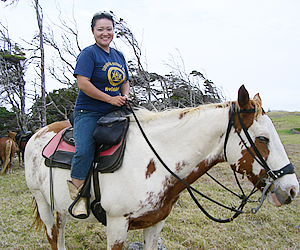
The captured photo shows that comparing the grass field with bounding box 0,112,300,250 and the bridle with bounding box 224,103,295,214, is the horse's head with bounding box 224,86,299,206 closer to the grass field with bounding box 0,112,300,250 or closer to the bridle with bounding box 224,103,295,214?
the bridle with bounding box 224,103,295,214

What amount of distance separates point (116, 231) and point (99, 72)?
1.46m

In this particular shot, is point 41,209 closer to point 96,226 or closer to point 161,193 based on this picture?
point 96,226

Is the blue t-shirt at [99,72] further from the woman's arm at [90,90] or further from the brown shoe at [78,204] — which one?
the brown shoe at [78,204]

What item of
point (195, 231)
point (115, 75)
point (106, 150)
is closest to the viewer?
point (106, 150)

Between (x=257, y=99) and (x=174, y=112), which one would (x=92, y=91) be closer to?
(x=174, y=112)

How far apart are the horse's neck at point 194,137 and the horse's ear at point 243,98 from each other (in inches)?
5.7

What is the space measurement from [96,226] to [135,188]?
267cm

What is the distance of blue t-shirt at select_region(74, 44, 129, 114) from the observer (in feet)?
6.40

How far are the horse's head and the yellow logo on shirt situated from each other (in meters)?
1.12

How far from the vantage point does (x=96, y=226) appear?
3936mm

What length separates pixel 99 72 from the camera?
203 cm

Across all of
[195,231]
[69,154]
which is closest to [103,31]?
[69,154]

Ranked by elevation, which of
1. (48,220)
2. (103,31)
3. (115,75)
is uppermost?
(103,31)

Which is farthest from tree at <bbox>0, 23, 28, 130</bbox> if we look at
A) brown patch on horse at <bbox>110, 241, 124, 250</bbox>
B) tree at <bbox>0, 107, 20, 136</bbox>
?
brown patch on horse at <bbox>110, 241, 124, 250</bbox>
